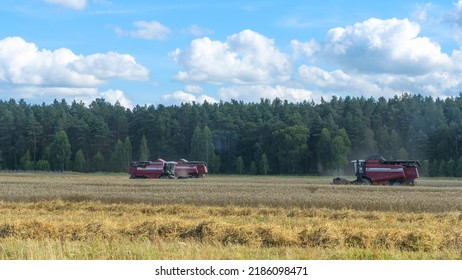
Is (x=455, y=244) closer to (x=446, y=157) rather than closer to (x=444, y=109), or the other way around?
(x=446, y=157)

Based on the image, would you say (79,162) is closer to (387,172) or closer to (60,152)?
(60,152)

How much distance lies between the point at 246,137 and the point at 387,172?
6761 cm

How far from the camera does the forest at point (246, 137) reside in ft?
339

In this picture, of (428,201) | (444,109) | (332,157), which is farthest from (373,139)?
(428,201)

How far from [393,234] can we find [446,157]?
3514 inches

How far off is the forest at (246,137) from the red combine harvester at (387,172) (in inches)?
1826

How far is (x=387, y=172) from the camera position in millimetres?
48906

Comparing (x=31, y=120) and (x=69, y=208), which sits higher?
(x=31, y=120)

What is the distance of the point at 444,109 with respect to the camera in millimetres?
121750

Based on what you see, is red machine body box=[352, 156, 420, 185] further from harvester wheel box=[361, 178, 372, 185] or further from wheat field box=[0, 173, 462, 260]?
wheat field box=[0, 173, 462, 260]

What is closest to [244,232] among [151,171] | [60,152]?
[151,171]

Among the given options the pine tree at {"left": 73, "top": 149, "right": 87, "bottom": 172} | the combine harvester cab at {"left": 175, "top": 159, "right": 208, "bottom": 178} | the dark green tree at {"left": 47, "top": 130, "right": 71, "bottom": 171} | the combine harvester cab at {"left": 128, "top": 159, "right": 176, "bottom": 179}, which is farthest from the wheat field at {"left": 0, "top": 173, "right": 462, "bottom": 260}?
the dark green tree at {"left": 47, "top": 130, "right": 71, "bottom": 171}

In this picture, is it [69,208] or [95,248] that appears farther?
[69,208]

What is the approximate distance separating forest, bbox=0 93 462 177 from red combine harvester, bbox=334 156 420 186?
46374 millimetres
